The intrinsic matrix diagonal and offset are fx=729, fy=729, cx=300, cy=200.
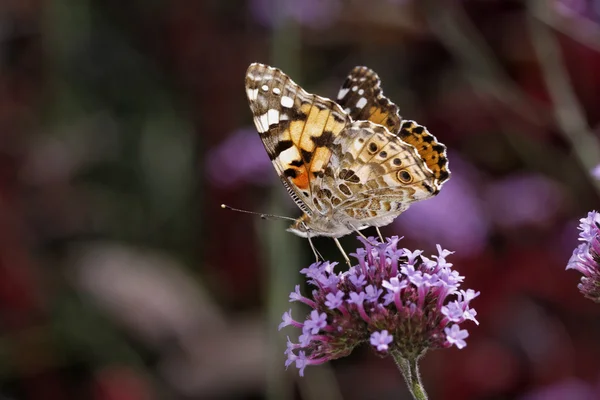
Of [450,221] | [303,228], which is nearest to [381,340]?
[303,228]

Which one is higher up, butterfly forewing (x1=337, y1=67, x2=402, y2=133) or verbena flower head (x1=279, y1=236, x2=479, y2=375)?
butterfly forewing (x1=337, y1=67, x2=402, y2=133)

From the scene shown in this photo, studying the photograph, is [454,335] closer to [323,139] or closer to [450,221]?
[323,139]

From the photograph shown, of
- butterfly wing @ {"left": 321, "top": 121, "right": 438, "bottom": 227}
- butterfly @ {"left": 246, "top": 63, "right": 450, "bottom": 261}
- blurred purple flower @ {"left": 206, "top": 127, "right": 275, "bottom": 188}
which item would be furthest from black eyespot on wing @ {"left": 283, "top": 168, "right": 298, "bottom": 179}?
blurred purple flower @ {"left": 206, "top": 127, "right": 275, "bottom": 188}

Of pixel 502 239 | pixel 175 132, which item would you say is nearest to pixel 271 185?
pixel 502 239

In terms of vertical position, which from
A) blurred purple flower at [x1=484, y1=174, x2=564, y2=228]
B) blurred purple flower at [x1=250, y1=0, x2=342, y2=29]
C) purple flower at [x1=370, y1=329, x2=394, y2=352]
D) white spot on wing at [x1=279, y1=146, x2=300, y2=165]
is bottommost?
purple flower at [x1=370, y1=329, x2=394, y2=352]

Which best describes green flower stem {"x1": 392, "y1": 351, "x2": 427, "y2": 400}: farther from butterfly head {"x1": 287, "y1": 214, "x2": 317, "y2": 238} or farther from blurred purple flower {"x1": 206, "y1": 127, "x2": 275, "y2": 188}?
blurred purple flower {"x1": 206, "y1": 127, "x2": 275, "y2": 188}

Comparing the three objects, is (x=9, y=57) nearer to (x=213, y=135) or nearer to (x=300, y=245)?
(x=213, y=135)
